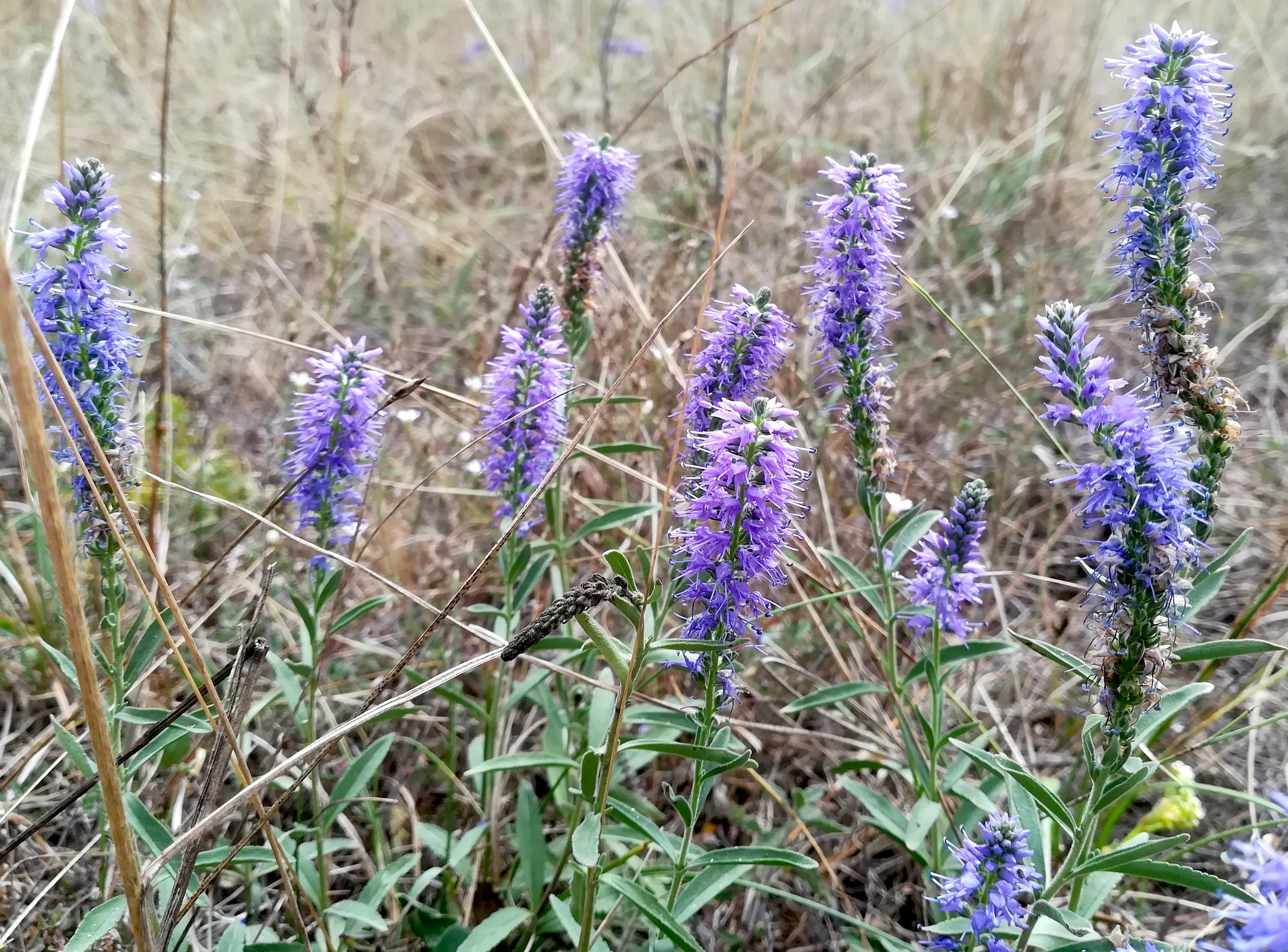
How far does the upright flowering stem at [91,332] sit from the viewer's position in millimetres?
2277

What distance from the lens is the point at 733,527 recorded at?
2010mm

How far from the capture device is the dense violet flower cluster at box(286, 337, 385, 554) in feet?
8.66

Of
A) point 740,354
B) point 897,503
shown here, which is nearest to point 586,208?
point 740,354

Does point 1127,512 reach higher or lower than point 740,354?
lower

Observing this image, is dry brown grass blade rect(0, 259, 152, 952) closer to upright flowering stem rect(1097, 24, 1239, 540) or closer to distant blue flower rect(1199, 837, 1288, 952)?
distant blue flower rect(1199, 837, 1288, 952)

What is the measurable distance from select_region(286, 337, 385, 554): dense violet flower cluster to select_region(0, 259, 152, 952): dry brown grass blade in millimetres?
787

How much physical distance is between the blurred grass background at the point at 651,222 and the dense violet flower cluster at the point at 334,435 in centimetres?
53

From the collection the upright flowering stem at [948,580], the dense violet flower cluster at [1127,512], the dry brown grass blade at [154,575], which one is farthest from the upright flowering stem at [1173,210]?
the dry brown grass blade at [154,575]

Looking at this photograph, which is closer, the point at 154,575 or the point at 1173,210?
the point at 154,575

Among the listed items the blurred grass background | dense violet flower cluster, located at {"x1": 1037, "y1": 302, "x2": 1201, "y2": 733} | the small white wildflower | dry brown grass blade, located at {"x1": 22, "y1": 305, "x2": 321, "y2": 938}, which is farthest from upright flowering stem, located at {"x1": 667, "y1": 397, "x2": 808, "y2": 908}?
the small white wildflower

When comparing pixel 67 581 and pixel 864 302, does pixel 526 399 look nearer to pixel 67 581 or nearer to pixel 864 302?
pixel 864 302

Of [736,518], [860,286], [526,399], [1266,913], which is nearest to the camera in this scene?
[1266,913]

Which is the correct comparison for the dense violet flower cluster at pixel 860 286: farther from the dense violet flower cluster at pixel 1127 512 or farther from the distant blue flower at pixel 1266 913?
the distant blue flower at pixel 1266 913

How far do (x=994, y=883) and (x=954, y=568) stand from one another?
0.85 meters
